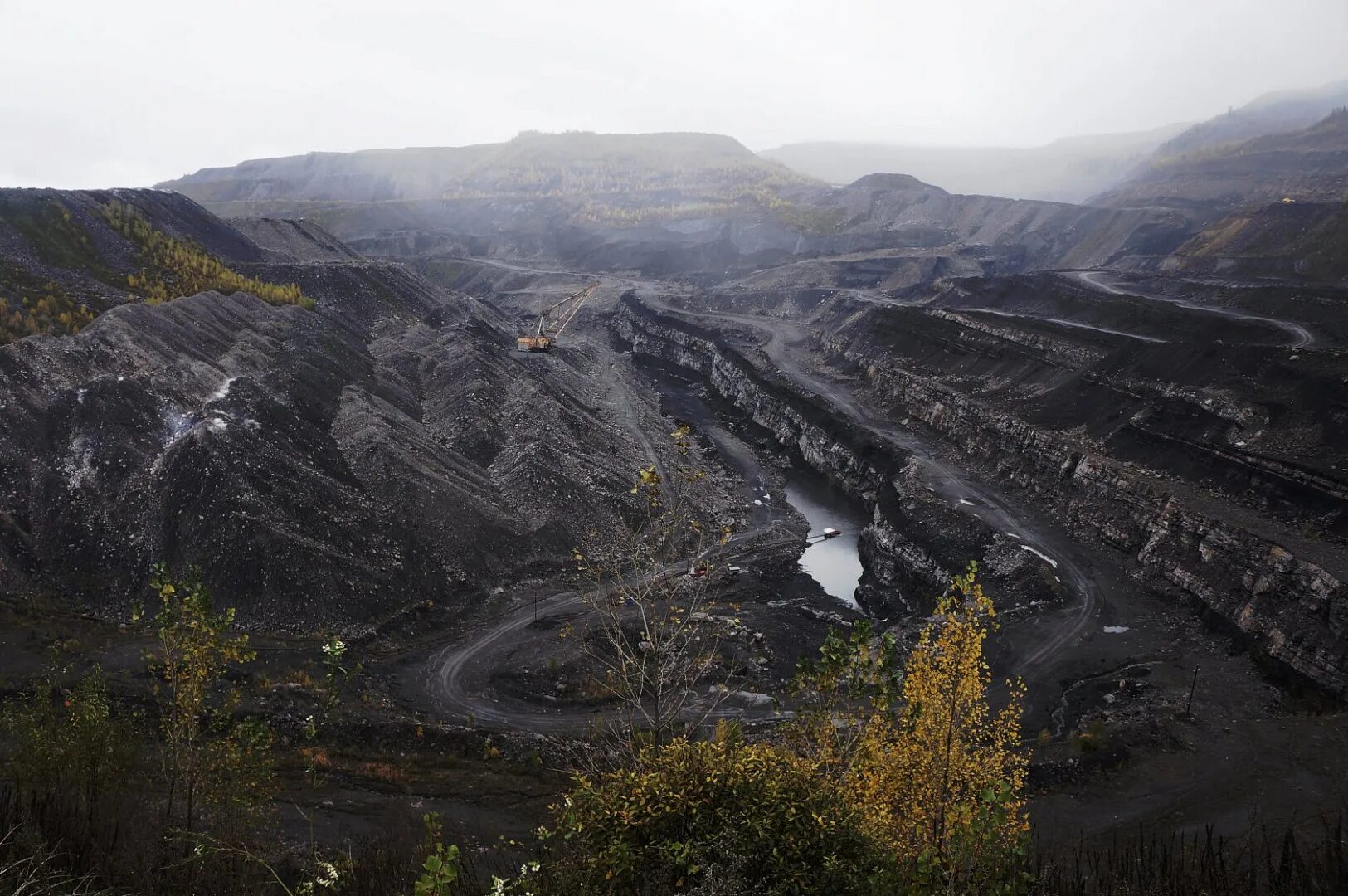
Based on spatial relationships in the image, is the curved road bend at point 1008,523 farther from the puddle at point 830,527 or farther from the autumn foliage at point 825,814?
the autumn foliage at point 825,814

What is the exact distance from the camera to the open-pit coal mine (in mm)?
24891

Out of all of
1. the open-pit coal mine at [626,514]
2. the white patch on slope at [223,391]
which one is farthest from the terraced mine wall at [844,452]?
the white patch on slope at [223,391]

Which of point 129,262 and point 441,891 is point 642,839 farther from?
point 129,262

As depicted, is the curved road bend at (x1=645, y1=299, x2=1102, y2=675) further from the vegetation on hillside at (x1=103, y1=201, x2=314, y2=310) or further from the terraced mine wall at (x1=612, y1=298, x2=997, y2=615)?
the vegetation on hillside at (x1=103, y1=201, x2=314, y2=310)

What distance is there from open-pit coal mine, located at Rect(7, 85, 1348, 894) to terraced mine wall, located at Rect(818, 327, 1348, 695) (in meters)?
0.17

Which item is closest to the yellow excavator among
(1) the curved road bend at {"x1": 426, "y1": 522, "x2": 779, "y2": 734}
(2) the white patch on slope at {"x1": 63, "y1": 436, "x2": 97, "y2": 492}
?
(1) the curved road bend at {"x1": 426, "y1": 522, "x2": 779, "y2": 734}

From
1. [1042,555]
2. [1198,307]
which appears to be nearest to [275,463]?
[1042,555]

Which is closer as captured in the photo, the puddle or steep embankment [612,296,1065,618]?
steep embankment [612,296,1065,618]

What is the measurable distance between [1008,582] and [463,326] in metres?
49.6

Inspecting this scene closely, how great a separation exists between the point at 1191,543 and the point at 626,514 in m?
28.3

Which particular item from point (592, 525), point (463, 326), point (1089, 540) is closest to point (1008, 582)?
point (1089, 540)

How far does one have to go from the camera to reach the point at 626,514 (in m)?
46.4

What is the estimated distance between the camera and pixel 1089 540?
42.3m

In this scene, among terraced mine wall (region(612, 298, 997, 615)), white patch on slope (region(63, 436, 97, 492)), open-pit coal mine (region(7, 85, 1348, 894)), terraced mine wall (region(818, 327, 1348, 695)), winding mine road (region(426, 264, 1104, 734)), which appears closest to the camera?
open-pit coal mine (region(7, 85, 1348, 894))
